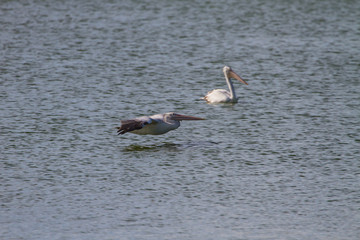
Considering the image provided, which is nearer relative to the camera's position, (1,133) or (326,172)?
(326,172)

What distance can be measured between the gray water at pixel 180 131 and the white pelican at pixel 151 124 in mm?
212

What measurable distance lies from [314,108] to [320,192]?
3756 mm

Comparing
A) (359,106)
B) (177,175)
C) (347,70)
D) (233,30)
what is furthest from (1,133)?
(233,30)

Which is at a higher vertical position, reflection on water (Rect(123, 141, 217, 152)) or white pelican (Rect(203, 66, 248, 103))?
reflection on water (Rect(123, 141, 217, 152))

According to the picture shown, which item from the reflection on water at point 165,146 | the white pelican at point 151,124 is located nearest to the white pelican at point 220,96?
the white pelican at point 151,124

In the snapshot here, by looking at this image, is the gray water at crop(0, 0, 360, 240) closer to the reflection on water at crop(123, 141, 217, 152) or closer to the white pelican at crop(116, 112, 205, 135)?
the reflection on water at crop(123, 141, 217, 152)

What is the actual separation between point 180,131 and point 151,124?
96 centimetres

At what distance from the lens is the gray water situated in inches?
268

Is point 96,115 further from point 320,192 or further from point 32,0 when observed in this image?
point 32,0

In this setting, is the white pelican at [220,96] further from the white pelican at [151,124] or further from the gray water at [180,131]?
the white pelican at [151,124]

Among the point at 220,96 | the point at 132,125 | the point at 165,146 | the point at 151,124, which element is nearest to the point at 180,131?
the point at 165,146

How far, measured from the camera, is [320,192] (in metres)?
7.54

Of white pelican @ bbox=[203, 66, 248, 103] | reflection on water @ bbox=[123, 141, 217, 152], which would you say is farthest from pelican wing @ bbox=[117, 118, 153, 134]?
white pelican @ bbox=[203, 66, 248, 103]

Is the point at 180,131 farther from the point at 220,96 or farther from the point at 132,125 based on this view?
the point at 220,96
